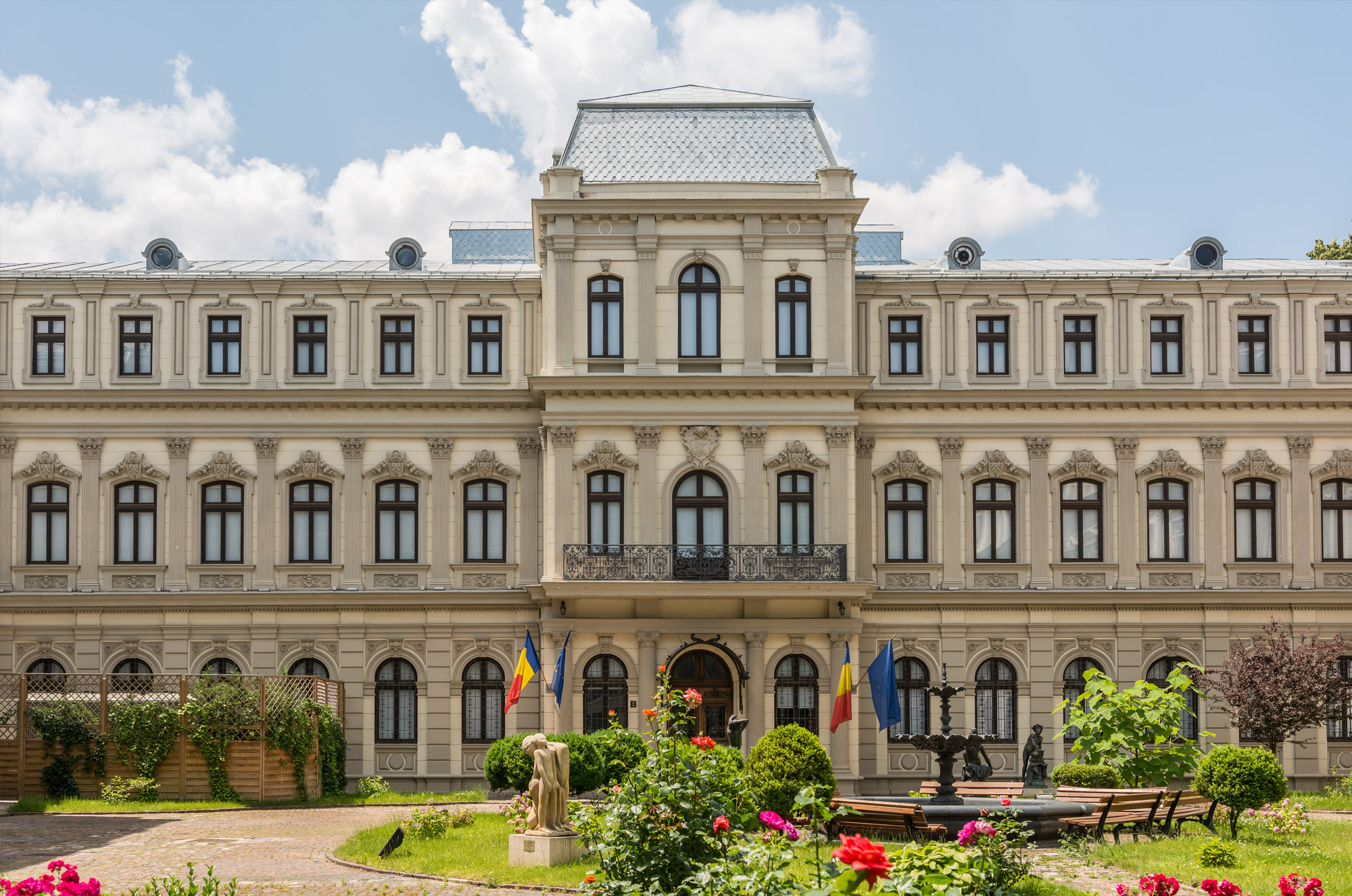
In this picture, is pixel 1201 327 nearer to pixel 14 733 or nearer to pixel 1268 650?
pixel 1268 650

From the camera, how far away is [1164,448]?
3275 cm

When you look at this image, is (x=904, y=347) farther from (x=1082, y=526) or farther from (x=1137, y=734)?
(x=1137, y=734)

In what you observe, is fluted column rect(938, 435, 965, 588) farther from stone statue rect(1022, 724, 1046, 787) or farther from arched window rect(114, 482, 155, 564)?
arched window rect(114, 482, 155, 564)

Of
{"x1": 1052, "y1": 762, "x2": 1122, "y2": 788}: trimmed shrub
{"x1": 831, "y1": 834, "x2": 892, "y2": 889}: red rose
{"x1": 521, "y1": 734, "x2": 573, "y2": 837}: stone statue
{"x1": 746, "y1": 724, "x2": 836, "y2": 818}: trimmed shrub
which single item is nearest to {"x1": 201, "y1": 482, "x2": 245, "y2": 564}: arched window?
{"x1": 746, "y1": 724, "x2": 836, "y2": 818}: trimmed shrub

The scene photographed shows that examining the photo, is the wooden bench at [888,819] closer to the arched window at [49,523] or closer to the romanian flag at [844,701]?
the romanian flag at [844,701]

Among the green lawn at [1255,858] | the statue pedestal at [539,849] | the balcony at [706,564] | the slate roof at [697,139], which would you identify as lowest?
the green lawn at [1255,858]

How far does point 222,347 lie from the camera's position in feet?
108

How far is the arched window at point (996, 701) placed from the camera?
3198 cm

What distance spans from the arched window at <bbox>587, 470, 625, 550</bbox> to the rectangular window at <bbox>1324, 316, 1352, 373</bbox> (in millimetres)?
17713

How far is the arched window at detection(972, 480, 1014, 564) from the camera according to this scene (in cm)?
3269

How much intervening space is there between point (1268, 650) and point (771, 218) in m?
15.1

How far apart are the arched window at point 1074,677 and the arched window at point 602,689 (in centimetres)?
1049

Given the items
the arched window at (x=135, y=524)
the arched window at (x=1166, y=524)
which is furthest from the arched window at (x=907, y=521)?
the arched window at (x=135, y=524)

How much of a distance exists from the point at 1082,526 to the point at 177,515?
866 inches
